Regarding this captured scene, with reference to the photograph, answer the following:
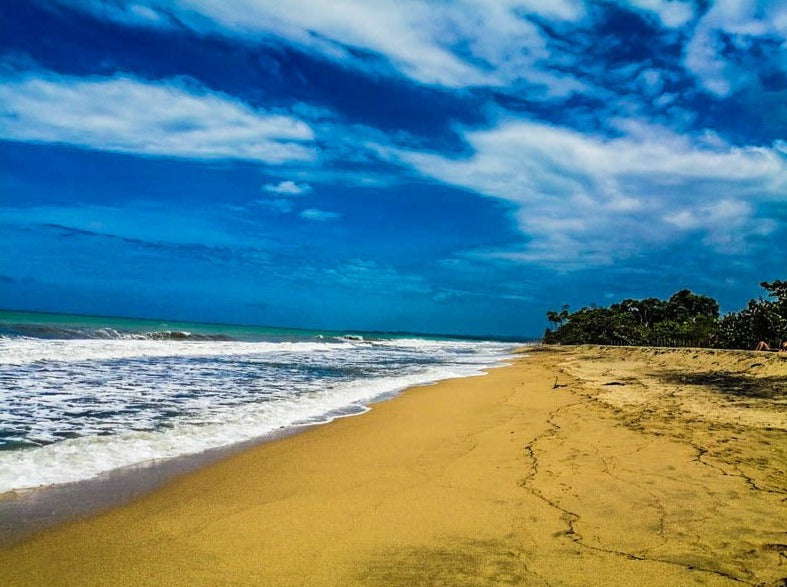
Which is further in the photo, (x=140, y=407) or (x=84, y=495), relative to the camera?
(x=140, y=407)

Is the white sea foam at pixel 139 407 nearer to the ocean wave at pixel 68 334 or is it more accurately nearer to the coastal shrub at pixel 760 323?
the ocean wave at pixel 68 334

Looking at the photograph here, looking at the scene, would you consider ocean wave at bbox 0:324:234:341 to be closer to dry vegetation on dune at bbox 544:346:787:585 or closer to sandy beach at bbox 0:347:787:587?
sandy beach at bbox 0:347:787:587

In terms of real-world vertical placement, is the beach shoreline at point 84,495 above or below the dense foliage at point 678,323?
below

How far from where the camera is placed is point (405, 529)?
148 inches

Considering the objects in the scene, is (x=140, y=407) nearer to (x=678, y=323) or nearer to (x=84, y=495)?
(x=84, y=495)

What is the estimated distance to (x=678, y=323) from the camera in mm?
57344

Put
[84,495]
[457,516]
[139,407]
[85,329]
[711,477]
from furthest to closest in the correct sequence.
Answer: [85,329]
[139,407]
[711,477]
[84,495]
[457,516]

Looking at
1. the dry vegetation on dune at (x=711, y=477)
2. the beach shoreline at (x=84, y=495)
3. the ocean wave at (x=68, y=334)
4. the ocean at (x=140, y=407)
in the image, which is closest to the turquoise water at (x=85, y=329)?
the ocean wave at (x=68, y=334)

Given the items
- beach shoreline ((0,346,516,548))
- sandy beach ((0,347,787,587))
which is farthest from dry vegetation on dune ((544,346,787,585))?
beach shoreline ((0,346,516,548))

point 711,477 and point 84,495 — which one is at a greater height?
point 711,477

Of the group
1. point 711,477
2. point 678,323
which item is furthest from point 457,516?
point 678,323

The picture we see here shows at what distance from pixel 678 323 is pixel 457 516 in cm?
6247

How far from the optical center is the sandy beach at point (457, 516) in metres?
3.06

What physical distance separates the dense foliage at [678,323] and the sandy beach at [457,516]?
1118 inches
